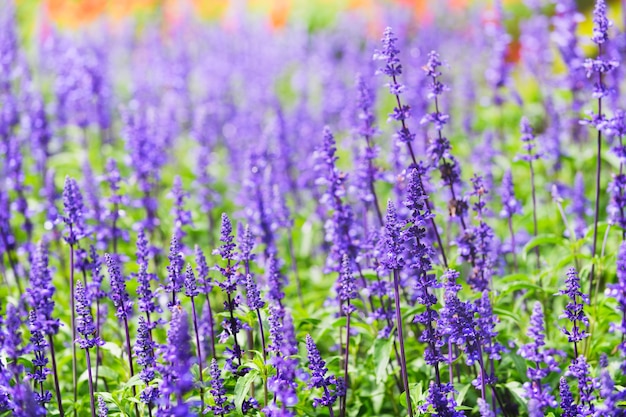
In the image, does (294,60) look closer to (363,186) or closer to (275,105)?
(275,105)

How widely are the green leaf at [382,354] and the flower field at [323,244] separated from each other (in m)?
0.02

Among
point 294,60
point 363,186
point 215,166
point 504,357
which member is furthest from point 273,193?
point 294,60

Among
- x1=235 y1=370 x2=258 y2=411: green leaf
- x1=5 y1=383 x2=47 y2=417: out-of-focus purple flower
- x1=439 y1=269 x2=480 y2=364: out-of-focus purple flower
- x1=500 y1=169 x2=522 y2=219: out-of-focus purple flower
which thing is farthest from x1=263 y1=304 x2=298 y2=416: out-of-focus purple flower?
Answer: x1=500 y1=169 x2=522 y2=219: out-of-focus purple flower

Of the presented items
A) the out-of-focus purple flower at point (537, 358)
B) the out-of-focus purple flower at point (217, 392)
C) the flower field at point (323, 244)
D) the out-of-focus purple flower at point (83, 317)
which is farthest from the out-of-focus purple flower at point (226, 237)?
the out-of-focus purple flower at point (537, 358)

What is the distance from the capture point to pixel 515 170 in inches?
368

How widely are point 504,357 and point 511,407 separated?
388 mm

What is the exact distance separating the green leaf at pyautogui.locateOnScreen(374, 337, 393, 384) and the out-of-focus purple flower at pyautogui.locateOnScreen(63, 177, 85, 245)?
2.22m

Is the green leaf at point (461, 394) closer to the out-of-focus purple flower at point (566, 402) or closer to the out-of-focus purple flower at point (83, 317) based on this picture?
the out-of-focus purple flower at point (566, 402)

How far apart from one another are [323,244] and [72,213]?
135 inches

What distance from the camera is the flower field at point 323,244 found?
180 inches

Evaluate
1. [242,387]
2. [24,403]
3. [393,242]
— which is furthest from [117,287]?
[393,242]

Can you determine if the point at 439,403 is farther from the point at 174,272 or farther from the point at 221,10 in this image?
the point at 221,10

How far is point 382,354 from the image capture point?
535 cm

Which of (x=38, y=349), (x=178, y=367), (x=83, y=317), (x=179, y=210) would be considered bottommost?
(x=178, y=367)
